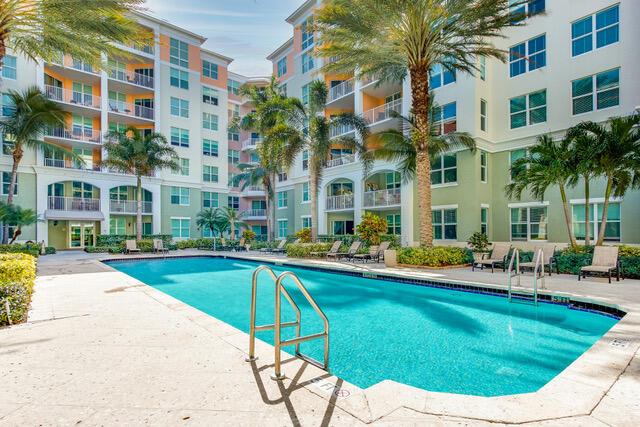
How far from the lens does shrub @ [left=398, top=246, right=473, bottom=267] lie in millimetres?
13570

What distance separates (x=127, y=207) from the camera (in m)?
30.1

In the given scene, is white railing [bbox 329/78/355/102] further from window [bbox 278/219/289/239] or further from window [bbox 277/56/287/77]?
window [bbox 278/219/289/239]

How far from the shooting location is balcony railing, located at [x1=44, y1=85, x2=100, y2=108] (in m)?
26.9

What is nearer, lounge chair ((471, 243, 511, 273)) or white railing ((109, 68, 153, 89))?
lounge chair ((471, 243, 511, 273))

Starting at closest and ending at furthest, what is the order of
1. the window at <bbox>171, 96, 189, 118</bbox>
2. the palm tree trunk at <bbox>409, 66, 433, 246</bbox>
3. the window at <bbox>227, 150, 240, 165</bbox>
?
the palm tree trunk at <bbox>409, 66, 433, 246</bbox>
the window at <bbox>171, 96, 189, 118</bbox>
the window at <bbox>227, 150, 240, 165</bbox>

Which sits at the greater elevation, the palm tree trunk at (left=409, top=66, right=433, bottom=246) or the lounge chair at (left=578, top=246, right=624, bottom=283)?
the palm tree trunk at (left=409, top=66, right=433, bottom=246)

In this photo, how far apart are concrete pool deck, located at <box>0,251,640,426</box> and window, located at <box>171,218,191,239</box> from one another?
28.6 m

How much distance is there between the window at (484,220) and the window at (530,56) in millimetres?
7351

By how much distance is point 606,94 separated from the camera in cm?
1570

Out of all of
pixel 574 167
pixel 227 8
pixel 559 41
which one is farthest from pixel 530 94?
pixel 227 8

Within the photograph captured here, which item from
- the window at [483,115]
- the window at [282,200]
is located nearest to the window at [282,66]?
the window at [282,200]

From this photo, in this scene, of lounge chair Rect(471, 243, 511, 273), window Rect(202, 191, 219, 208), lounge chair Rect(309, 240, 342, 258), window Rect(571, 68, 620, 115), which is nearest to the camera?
lounge chair Rect(471, 243, 511, 273)

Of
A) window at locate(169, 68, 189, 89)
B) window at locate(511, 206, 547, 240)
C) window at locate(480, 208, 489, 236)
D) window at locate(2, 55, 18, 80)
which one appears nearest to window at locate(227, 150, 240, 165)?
window at locate(169, 68, 189, 89)

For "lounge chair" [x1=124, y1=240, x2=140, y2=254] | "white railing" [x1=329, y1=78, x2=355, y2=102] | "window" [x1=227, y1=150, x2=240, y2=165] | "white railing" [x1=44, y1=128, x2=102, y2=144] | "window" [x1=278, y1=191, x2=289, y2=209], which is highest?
"white railing" [x1=329, y1=78, x2=355, y2=102]
